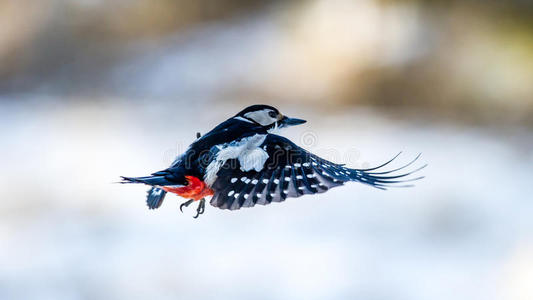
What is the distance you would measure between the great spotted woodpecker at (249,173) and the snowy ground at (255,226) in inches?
10.1

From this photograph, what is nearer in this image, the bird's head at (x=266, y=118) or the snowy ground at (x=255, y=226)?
the bird's head at (x=266, y=118)

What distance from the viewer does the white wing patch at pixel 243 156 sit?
594 millimetres

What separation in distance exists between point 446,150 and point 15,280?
2.68ft

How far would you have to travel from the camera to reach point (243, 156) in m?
0.60

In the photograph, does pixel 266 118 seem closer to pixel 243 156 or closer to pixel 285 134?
pixel 243 156

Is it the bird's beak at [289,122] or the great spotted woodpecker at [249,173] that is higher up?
the bird's beak at [289,122]

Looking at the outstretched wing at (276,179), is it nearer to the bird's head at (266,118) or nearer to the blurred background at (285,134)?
the bird's head at (266,118)

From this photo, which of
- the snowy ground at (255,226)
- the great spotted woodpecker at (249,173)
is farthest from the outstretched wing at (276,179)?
the snowy ground at (255,226)

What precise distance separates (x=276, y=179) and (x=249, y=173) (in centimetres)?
3

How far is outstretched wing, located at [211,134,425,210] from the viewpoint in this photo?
0.58 metres

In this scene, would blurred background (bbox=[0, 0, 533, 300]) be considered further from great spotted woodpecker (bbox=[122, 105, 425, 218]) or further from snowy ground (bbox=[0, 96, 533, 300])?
great spotted woodpecker (bbox=[122, 105, 425, 218])

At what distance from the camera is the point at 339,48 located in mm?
1224

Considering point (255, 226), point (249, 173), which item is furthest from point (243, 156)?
point (255, 226)

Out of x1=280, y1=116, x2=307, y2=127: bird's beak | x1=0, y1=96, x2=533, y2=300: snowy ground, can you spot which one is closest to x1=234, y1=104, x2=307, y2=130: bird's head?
x1=280, y1=116, x2=307, y2=127: bird's beak
